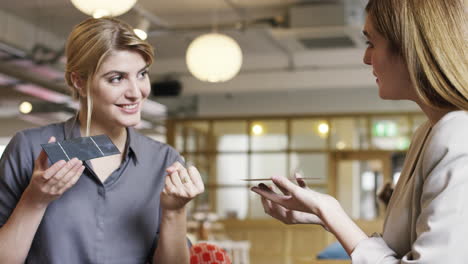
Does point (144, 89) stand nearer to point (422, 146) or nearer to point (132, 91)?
point (132, 91)

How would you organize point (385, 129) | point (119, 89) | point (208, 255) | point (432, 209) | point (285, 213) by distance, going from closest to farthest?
1. point (432, 209)
2. point (285, 213)
3. point (119, 89)
4. point (208, 255)
5. point (385, 129)

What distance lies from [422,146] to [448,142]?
182 millimetres

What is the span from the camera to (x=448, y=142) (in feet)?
4.17

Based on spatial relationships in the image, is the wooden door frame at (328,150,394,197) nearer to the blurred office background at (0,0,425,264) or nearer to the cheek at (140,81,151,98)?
the blurred office background at (0,0,425,264)

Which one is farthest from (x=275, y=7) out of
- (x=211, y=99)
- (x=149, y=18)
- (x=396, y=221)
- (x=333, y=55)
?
(x=396, y=221)

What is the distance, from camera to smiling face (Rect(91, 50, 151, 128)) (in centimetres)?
190

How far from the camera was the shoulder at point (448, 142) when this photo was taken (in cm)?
125

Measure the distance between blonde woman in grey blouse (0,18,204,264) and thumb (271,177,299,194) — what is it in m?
0.44

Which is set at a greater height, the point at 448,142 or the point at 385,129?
the point at 385,129

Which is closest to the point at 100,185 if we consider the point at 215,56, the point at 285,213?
the point at 285,213

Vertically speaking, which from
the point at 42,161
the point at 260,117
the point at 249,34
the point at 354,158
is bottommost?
the point at 42,161

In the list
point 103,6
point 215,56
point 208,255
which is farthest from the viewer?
point 215,56

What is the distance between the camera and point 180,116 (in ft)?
44.8

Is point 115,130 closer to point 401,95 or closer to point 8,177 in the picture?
point 8,177
